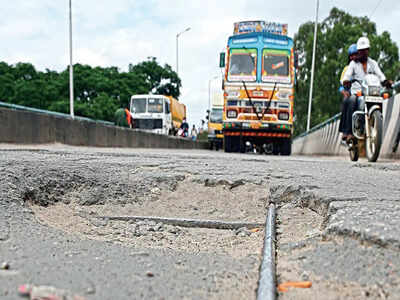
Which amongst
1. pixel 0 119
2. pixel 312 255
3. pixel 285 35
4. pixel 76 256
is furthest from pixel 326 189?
pixel 285 35

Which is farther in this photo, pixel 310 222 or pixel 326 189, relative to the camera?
pixel 326 189

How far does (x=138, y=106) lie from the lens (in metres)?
27.5

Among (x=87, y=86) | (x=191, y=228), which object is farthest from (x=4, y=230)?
(x=87, y=86)

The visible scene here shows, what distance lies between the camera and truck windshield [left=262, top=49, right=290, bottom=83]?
1270 cm

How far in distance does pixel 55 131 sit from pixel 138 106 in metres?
17.6

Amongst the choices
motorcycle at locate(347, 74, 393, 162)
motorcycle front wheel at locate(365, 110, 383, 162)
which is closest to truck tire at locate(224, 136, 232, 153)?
motorcycle at locate(347, 74, 393, 162)

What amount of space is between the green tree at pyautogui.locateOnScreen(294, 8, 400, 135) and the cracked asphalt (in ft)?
103

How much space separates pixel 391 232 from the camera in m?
1.61

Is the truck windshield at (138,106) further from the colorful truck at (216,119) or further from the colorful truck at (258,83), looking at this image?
the colorful truck at (258,83)

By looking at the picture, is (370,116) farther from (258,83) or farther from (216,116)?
(216,116)

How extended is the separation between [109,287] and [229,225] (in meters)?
1.39

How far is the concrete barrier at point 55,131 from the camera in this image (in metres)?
8.52

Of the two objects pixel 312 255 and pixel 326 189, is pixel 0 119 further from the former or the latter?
pixel 312 255

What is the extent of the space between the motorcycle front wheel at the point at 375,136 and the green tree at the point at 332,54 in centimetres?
2752
